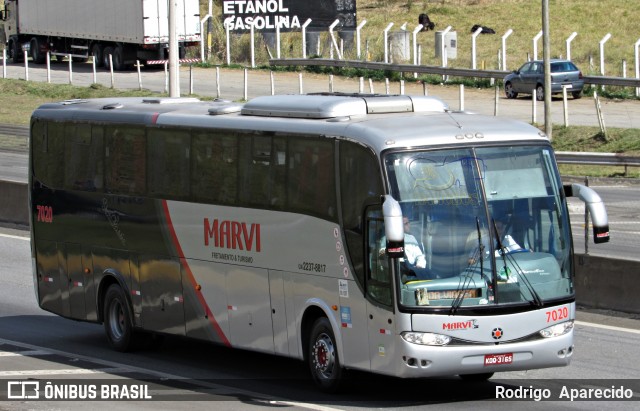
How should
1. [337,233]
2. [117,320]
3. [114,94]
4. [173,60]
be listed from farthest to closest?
[114,94], [173,60], [117,320], [337,233]

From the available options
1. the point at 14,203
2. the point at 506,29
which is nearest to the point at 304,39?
the point at 506,29

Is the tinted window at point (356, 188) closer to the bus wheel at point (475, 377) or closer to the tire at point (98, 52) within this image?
the bus wheel at point (475, 377)

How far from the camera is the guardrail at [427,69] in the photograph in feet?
153

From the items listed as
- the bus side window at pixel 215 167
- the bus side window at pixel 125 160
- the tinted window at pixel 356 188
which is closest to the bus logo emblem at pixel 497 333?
the tinted window at pixel 356 188

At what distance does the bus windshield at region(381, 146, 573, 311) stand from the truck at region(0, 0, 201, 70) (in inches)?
1681

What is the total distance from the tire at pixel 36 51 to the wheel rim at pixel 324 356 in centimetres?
5480

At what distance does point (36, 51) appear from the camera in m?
65.6

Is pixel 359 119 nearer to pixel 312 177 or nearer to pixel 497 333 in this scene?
pixel 312 177

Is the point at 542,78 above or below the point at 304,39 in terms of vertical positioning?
below

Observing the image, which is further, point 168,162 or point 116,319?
point 116,319

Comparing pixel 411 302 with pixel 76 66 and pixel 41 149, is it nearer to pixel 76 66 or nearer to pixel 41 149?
pixel 41 149

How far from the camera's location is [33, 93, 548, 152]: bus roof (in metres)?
12.6

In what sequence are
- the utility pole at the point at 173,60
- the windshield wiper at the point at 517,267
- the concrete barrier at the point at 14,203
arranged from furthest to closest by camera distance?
the utility pole at the point at 173,60, the concrete barrier at the point at 14,203, the windshield wiper at the point at 517,267

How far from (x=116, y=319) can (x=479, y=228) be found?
6.45 meters
